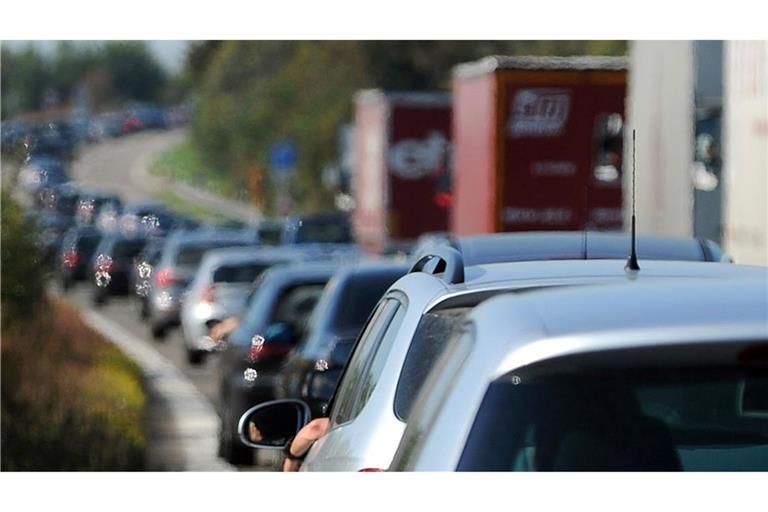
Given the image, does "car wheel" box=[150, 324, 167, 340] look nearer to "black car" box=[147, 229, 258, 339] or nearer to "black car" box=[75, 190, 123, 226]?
"black car" box=[147, 229, 258, 339]

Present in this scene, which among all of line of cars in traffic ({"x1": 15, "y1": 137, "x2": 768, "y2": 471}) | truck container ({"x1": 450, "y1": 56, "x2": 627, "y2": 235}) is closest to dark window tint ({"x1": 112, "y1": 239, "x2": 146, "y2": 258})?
truck container ({"x1": 450, "y1": 56, "x2": 627, "y2": 235})

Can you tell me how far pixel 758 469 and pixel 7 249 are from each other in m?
18.2

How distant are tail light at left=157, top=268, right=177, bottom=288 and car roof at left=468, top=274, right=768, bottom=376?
27.7m

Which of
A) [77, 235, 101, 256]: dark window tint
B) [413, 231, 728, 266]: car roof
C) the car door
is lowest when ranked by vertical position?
[77, 235, 101, 256]: dark window tint

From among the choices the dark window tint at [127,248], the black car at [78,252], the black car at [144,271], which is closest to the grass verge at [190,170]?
the black car at [78,252]

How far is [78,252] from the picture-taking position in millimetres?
48406

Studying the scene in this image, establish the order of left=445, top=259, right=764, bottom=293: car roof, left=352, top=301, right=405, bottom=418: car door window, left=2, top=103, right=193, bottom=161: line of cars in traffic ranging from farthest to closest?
1. left=2, top=103, right=193, bottom=161: line of cars in traffic
2. left=352, top=301, right=405, bottom=418: car door window
3. left=445, top=259, right=764, bottom=293: car roof

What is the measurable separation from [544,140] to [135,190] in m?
58.4

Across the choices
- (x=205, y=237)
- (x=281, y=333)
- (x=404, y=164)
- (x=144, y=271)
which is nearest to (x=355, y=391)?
(x=281, y=333)

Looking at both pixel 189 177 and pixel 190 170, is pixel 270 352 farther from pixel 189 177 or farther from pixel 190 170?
pixel 190 170

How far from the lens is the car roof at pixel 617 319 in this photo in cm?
313

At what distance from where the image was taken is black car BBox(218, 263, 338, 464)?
1506 centimetres

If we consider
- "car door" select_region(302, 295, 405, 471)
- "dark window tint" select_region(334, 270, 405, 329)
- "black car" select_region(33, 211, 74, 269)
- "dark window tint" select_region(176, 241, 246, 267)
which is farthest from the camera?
"dark window tint" select_region(176, 241, 246, 267)

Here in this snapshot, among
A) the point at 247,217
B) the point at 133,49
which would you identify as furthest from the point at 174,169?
the point at 133,49
